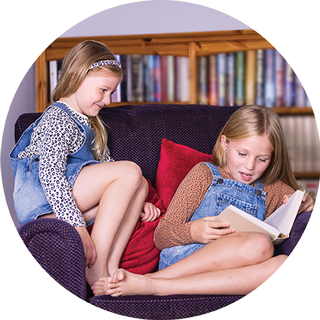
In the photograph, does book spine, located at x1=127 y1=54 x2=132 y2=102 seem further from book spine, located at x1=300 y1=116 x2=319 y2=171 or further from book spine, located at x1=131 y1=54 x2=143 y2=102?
book spine, located at x1=300 y1=116 x2=319 y2=171

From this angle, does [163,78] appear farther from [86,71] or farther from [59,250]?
[59,250]

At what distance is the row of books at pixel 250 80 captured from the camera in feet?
7.77

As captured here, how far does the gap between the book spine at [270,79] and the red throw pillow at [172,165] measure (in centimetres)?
104

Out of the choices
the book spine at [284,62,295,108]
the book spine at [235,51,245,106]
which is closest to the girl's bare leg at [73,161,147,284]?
the book spine at [235,51,245,106]

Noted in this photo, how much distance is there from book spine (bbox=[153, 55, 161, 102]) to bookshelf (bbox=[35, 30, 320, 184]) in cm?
5

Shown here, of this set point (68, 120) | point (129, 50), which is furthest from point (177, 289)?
point (129, 50)

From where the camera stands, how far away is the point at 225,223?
1196 mm

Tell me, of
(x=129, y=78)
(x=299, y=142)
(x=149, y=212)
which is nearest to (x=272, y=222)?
(x=149, y=212)

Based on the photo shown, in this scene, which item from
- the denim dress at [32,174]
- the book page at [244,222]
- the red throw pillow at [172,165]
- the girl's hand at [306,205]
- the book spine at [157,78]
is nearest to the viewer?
the book page at [244,222]

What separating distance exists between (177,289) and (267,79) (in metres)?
1.72

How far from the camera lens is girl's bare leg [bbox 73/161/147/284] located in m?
1.15

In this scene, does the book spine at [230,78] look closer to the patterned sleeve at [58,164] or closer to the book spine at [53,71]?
the book spine at [53,71]

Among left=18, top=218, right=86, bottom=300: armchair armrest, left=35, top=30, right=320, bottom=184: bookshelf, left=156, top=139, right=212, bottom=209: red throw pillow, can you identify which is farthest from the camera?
left=35, top=30, right=320, bottom=184: bookshelf

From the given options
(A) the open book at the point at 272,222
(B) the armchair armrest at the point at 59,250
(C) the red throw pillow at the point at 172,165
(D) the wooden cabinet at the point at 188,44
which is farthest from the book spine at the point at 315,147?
(B) the armchair armrest at the point at 59,250
